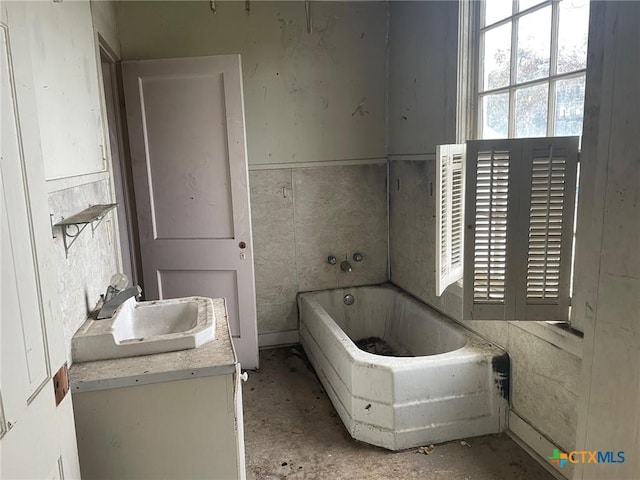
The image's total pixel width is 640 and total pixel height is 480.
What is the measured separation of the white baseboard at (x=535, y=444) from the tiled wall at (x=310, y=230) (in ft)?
5.34

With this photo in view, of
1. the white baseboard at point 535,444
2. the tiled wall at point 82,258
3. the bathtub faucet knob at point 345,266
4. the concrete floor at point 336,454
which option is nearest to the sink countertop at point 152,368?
the tiled wall at point 82,258

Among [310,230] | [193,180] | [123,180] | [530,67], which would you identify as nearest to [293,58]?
[193,180]

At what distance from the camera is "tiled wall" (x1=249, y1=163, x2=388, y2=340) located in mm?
3506

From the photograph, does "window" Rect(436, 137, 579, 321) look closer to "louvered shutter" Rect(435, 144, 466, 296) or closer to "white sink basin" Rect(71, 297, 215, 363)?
"louvered shutter" Rect(435, 144, 466, 296)

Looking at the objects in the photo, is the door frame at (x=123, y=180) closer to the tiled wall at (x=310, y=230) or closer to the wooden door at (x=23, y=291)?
the tiled wall at (x=310, y=230)

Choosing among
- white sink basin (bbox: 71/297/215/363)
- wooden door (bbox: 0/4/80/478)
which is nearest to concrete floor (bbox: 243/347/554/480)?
white sink basin (bbox: 71/297/215/363)

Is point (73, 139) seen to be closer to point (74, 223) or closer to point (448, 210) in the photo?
point (74, 223)

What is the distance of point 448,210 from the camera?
2146 millimetres

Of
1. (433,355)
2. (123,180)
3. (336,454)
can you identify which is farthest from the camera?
(123,180)

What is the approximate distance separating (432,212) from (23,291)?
8.18 feet

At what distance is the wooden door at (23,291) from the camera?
0.83m

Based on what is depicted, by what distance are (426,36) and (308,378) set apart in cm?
234

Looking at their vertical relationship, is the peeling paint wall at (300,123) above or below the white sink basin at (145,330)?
above

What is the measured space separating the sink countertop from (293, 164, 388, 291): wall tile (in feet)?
6.39
